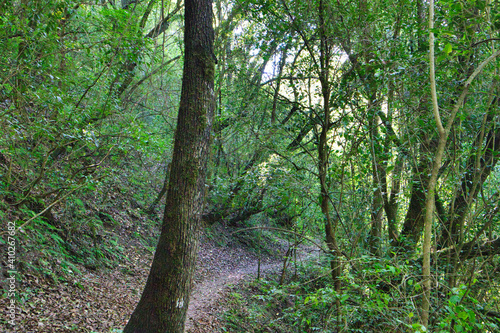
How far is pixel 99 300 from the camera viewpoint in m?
5.49

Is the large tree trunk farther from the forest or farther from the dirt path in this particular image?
the dirt path

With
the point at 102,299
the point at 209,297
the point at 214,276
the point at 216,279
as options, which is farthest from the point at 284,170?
the point at 214,276

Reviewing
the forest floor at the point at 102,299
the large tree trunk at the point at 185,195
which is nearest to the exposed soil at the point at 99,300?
the forest floor at the point at 102,299

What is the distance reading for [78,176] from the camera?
596 cm

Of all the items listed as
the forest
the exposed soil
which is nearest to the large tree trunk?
the forest

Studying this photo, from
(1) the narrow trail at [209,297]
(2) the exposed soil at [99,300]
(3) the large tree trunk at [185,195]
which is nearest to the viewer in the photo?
(3) the large tree trunk at [185,195]

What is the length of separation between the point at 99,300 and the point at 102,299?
85 millimetres

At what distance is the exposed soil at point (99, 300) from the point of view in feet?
14.2

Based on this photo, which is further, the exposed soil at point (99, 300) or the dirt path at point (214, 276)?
the dirt path at point (214, 276)

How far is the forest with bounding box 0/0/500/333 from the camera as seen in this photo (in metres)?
3.70

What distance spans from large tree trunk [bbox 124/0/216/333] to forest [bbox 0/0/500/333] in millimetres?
20

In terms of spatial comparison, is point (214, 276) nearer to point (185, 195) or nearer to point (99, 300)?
point (99, 300)

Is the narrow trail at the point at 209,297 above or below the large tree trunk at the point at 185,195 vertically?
below

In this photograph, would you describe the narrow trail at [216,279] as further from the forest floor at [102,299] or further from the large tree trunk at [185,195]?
the large tree trunk at [185,195]
